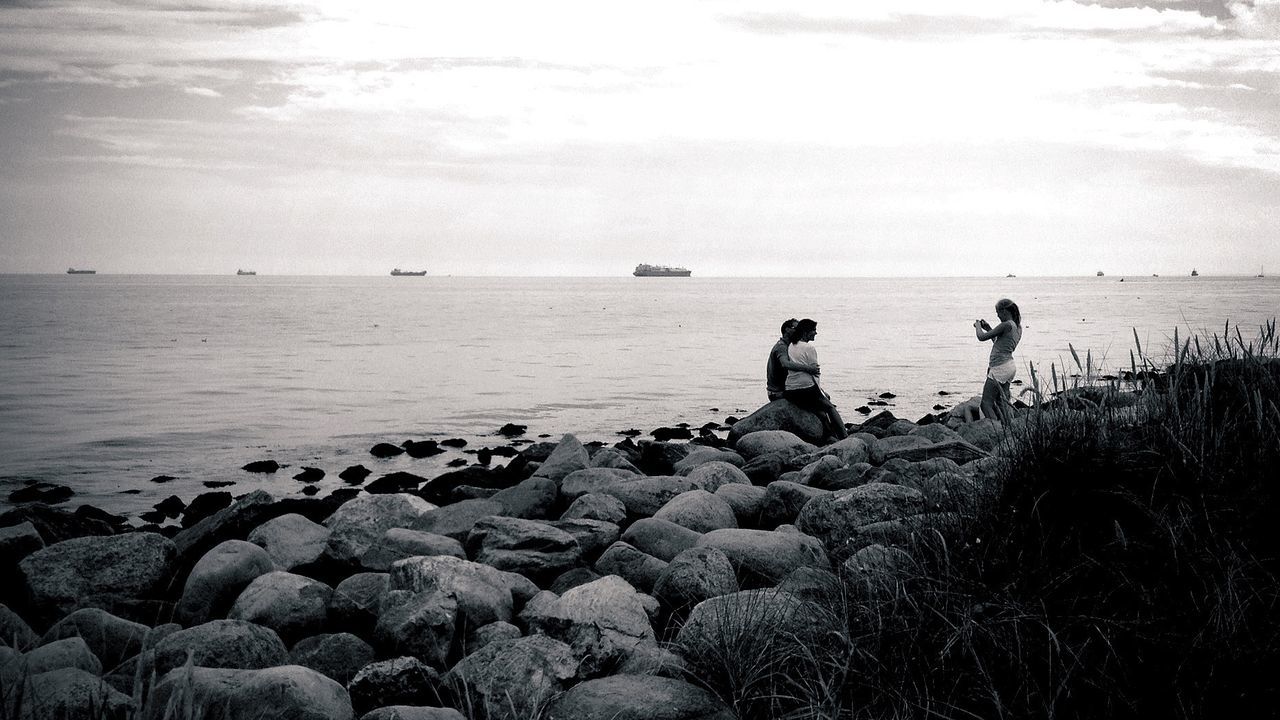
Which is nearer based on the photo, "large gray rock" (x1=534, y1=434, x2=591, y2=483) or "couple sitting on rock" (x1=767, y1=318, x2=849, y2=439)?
"large gray rock" (x1=534, y1=434, x2=591, y2=483)

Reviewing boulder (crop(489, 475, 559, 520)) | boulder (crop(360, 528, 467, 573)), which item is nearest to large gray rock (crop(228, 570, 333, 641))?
boulder (crop(360, 528, 467, 573))

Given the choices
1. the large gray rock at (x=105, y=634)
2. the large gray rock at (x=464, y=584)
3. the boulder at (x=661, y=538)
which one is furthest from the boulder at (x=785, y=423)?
the large gray rock at (x=105, y=634)

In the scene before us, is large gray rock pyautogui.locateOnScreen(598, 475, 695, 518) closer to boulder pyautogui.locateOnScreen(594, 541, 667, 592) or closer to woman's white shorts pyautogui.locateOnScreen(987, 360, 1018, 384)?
boulder pyautogui.locateOnScreen(594, 541, 667, 592)

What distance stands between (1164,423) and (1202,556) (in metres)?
1.05

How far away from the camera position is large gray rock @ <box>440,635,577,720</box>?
15.0 feet

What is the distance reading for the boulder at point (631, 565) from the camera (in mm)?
6719

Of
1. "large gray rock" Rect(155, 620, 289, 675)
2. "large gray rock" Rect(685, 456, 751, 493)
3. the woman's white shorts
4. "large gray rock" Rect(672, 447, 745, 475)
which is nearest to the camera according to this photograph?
"large gray rock" Rect(155, 620, 289, 675)

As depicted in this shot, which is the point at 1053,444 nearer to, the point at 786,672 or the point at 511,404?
the point at 786,672

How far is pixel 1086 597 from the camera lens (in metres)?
4.10

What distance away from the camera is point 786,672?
13.8 ft

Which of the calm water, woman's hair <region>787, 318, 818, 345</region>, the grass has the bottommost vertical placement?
the calm water

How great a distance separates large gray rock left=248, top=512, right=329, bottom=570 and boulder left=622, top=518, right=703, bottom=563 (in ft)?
8.76

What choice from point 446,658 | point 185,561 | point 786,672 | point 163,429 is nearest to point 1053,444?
point 786,672

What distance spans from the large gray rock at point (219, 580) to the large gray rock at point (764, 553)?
3484mm
